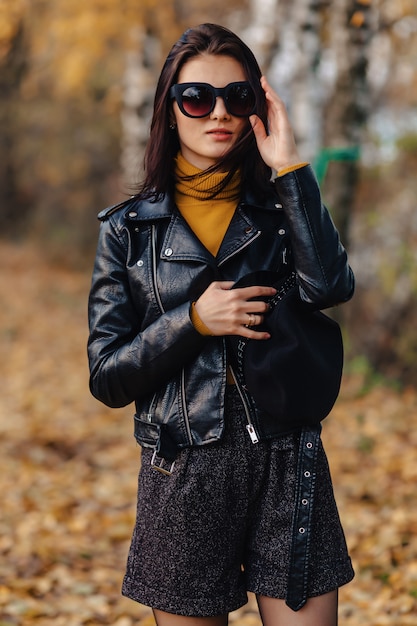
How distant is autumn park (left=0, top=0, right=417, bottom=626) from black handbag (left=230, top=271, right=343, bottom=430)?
70 cm

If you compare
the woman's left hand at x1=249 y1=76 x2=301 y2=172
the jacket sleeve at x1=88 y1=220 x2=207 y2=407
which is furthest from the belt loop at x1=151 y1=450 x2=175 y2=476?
the woman's left hand at x1=249 y1=76 x2=301 y2=172

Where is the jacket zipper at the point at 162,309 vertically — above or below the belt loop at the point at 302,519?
above

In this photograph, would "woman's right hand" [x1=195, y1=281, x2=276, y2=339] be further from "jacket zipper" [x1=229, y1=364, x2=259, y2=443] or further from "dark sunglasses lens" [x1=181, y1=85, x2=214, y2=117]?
"dark sunglasses lens" [x1=181, y1=85, x2=214, y2=117]

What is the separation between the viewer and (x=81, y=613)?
398cm

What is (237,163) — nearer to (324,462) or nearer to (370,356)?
(324,462)

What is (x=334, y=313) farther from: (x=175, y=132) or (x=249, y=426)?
(x=249, y=426)

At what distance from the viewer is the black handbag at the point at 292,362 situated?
6.96ft

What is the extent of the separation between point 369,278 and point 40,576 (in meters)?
6.27

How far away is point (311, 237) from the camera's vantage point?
2111 mm

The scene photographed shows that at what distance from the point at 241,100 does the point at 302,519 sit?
3.68 feet

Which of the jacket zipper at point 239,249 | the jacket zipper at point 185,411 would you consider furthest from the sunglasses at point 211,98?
the jacket zipper at point 185,411

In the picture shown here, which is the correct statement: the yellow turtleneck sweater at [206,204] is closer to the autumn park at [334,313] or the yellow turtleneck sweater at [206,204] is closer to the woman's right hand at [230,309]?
the woman's right hand at [230,309]

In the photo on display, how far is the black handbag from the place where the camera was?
212cm

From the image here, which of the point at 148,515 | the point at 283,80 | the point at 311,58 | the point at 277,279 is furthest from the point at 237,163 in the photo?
the point at 283,80
